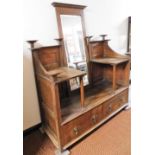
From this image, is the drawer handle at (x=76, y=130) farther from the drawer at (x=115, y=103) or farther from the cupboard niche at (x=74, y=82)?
the drawer at (x=115, y=103)

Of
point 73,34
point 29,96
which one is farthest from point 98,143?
point 73,34

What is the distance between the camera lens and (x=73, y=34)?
7.21 feet

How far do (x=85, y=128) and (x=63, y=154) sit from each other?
0.40 m

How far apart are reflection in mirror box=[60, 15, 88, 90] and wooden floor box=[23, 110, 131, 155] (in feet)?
2.50

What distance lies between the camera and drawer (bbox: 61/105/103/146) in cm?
166

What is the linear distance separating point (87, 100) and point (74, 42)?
0.88 m

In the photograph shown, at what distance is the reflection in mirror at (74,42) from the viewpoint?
2.11 m

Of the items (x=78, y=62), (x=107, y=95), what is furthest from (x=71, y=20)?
(x=107, y=95)

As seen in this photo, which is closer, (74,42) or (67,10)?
(67,10)

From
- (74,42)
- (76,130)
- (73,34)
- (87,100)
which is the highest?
(73,34)

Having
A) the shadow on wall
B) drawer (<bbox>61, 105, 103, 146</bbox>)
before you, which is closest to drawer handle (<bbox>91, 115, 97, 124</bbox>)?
drawer (<bbox>61, 105, 103, 146</bbox>)

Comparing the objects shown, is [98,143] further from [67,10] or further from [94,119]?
[67,10]

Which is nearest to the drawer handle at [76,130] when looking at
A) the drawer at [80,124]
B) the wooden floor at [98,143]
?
the drawer at [80,124]

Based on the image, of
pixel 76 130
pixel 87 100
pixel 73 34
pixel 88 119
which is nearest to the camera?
pixel 76 130
